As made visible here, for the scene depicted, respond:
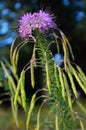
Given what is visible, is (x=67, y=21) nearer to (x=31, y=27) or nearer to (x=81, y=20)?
(x=81, y=20)

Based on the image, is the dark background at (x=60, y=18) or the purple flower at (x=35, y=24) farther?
the dark background at (x=60, y=18)

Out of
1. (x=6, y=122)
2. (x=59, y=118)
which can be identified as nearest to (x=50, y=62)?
(x=59, y=118)

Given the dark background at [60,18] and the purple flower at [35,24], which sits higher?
the dark background at [60,18]

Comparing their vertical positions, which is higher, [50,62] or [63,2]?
[63,2]

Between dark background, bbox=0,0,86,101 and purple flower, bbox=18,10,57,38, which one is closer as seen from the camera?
purple flower, bbox=18,10,57,38

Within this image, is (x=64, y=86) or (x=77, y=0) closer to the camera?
(x=64, y=86)

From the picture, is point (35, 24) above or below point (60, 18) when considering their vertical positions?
below

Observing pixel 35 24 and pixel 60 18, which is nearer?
pixel 35 24

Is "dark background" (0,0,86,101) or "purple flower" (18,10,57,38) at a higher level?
"dark background" (0,0,86,101)
